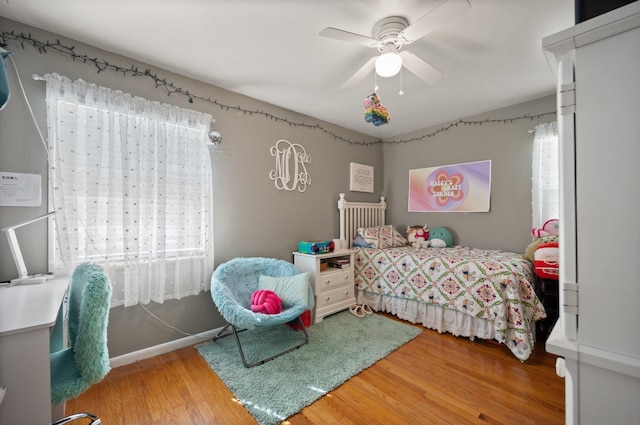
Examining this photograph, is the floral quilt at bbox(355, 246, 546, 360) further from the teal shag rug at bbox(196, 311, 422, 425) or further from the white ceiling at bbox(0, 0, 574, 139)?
the white ceiling at bbox(0, 0, 574, 139)

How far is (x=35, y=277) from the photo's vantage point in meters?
1.58

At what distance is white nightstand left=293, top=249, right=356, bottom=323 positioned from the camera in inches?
109

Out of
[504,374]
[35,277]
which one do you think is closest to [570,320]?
[504,374]

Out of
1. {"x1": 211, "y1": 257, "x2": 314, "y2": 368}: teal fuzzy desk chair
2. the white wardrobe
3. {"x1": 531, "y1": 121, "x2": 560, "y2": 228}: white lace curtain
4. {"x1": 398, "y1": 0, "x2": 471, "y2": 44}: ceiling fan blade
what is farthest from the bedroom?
the white wardrobe

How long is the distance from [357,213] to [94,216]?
281 centimetres

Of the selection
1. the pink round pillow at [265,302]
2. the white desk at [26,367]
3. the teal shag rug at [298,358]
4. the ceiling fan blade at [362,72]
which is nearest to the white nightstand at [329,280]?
the teal shag rug at [298,358]

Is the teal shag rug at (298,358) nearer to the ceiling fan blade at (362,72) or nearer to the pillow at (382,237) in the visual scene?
the pillow at (382,237)

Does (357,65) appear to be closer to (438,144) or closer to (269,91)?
(269,91)

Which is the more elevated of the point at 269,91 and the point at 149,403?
the point at 269,91

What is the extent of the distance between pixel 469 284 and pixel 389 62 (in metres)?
1.94

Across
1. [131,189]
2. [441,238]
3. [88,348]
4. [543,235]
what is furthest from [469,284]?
[131,189]

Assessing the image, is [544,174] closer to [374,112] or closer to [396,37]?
[374,112]

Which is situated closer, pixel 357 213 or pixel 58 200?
pixel 58 200

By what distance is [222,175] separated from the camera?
252cm
